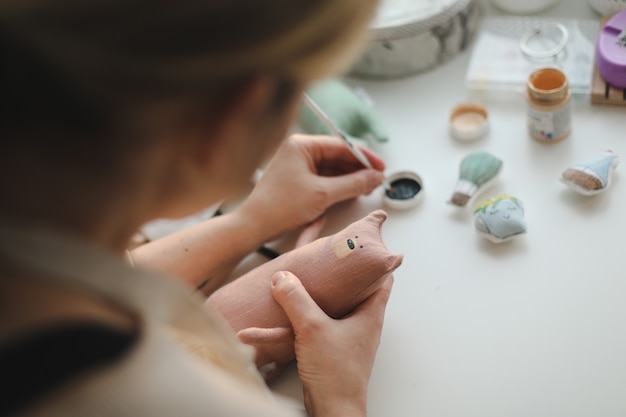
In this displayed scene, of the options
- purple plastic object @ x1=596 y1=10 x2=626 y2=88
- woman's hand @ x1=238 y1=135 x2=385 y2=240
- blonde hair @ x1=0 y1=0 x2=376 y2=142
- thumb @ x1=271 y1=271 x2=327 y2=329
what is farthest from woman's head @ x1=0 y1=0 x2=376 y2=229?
purple plastic object @ x1=596 y1=10 x2=626 y2=88

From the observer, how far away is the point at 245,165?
460 mm

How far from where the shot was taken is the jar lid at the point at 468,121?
0.98 metres

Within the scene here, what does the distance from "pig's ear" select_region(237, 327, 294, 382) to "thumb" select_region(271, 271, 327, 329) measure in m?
0.02

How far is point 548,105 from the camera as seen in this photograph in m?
0.91

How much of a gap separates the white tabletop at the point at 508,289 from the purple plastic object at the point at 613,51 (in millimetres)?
45

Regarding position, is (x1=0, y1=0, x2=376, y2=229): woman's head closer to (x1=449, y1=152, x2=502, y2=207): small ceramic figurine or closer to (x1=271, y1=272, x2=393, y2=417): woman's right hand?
(x1=271, y1=272, x2=393, y2=417): woman's right hand

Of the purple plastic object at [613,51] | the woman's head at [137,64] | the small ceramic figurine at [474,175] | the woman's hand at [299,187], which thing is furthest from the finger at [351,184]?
the woman's head at [137,64]

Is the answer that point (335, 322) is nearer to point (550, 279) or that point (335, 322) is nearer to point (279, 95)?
point (550, 279)

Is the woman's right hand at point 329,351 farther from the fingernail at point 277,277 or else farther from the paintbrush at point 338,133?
the paintbrush at point 338,133

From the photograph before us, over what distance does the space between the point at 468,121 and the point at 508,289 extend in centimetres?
29

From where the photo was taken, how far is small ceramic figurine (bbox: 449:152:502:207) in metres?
0.90

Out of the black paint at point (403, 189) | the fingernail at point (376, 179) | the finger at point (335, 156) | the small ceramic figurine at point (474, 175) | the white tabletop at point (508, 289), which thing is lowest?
the white tabletop at point (508, 289)

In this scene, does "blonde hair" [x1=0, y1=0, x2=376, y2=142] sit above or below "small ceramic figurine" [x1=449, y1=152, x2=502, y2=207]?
above

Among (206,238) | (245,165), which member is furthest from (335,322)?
(245,165)
